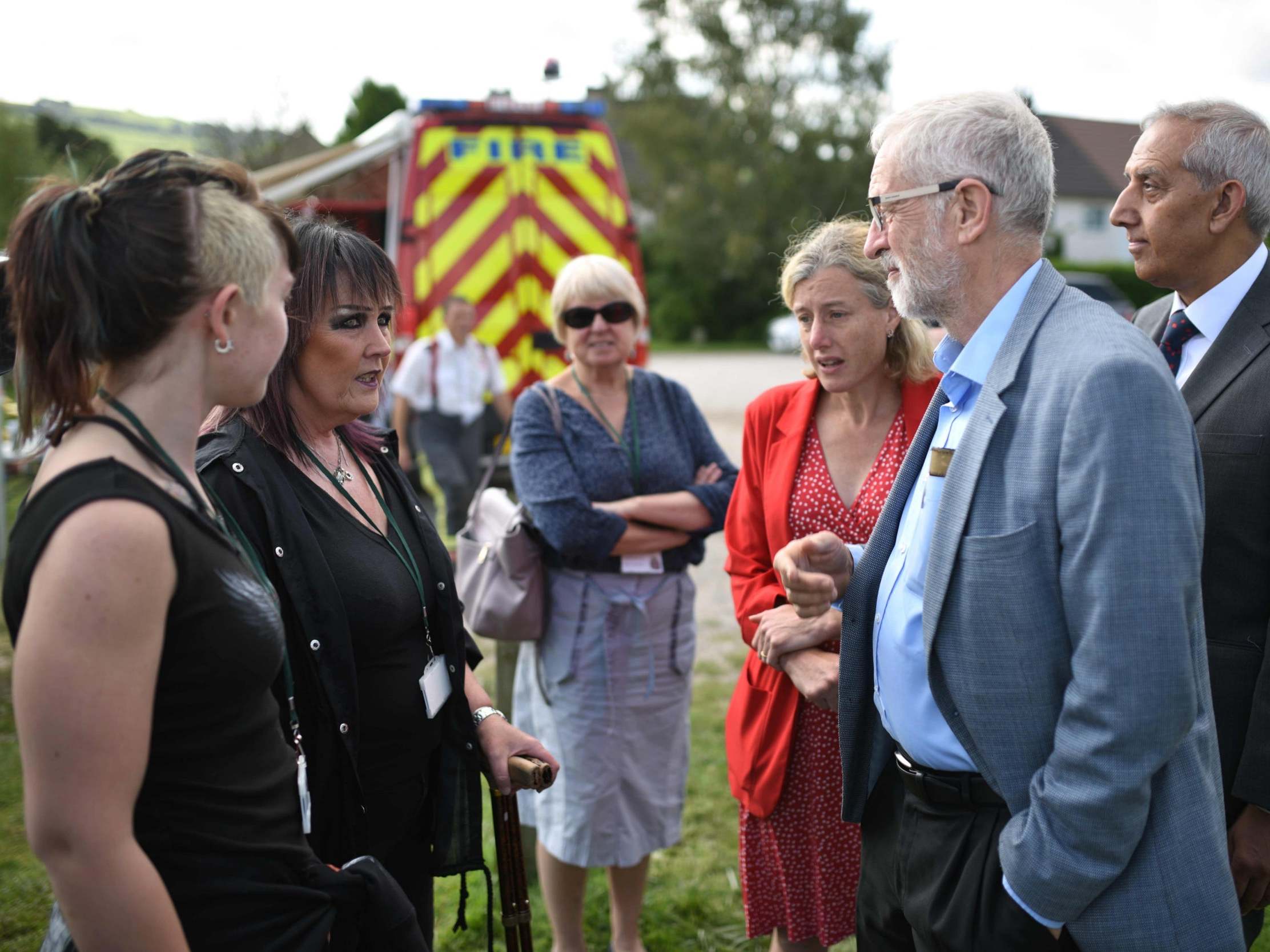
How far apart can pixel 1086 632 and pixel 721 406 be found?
14.1 meters

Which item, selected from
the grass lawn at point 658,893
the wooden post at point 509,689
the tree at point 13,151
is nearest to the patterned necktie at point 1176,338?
the grass lawn at point 658,893

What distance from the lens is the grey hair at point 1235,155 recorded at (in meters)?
2.21

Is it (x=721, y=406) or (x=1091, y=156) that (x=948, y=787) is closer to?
(x=721, y=406)

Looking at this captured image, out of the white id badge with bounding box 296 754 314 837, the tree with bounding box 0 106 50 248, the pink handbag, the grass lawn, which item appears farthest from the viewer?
the tree with bounding box 0 106 50 248

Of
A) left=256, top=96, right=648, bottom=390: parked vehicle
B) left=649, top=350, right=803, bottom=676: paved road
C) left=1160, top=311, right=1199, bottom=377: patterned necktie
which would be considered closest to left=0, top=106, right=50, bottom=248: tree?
left=256, top=96, right=648, bottom=390: parked vehicle

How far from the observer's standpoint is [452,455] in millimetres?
7348

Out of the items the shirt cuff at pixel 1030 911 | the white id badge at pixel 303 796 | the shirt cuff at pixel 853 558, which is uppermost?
the shirt cuff at pixel 853 558

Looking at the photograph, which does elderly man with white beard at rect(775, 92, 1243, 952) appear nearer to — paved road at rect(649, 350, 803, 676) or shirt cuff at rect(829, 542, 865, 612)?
shirt cuff at rect(829, 542, 865, 612)

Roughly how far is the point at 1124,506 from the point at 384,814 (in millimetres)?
1442

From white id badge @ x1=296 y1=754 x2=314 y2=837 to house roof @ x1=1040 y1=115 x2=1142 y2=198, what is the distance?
39689 mm

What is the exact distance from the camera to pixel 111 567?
1162 millimetres

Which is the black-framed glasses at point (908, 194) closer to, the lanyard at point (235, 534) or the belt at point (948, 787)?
the belt at point (948, 787)

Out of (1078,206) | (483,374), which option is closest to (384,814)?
(483,374)

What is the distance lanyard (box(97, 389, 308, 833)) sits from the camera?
1.30 meters
